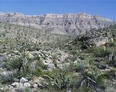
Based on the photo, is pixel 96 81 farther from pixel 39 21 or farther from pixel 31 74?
pixel 39 21

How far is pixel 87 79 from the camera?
7309 millimetres

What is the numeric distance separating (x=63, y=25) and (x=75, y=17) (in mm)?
28004

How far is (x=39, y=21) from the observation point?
19200 cm

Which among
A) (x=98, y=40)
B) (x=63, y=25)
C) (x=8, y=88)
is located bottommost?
(x=8, y=88)

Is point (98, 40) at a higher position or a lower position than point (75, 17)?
lower

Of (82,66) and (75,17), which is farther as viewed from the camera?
(75,17)

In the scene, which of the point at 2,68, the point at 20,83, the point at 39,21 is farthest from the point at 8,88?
the point at 39,21

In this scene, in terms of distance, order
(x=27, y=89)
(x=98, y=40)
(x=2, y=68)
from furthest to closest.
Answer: (x=98, y=40) < (x=2, y=68) < (x=27, y=89)

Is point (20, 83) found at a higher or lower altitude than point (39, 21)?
lower

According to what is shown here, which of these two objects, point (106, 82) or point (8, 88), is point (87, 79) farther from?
point (8, 88)

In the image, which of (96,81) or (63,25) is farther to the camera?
(63,25)

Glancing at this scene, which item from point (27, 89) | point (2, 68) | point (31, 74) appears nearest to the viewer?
point (27, 89)

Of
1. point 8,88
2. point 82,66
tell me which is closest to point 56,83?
point 8,88

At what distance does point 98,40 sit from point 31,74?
9077 millimetres
